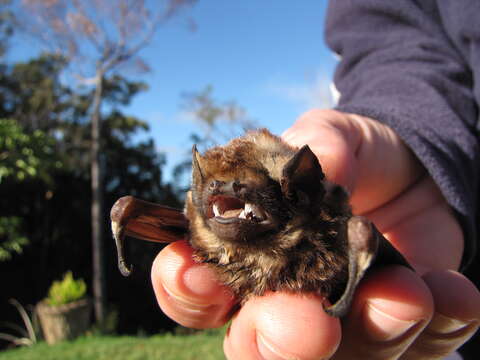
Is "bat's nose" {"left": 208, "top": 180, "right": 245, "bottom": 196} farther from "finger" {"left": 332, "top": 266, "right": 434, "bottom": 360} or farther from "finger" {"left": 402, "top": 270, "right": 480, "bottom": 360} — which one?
"finger" {"left": 402, "top": 270, "right": 480, "bottom": 360}

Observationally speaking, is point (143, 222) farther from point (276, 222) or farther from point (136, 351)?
point (136, 351)

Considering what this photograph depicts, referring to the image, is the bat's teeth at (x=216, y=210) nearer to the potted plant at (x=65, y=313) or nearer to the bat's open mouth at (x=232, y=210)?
the bat's open mouth at (x=232, y=210)

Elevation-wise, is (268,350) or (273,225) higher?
(273,225)

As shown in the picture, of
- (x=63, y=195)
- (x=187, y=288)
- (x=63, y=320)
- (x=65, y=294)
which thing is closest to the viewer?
(x=187, y=288)

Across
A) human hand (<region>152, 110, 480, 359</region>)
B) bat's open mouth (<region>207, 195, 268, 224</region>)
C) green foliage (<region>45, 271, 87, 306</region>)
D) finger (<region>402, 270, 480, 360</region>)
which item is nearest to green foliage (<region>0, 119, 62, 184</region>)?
green foliage (<region>45, 271, 87, 306</region>)

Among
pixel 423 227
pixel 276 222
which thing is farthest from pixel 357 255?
pixel 423 227

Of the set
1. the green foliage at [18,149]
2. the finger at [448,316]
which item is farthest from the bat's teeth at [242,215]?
the green foliage at [18,149]

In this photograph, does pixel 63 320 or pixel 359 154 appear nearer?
pixel 359 154
